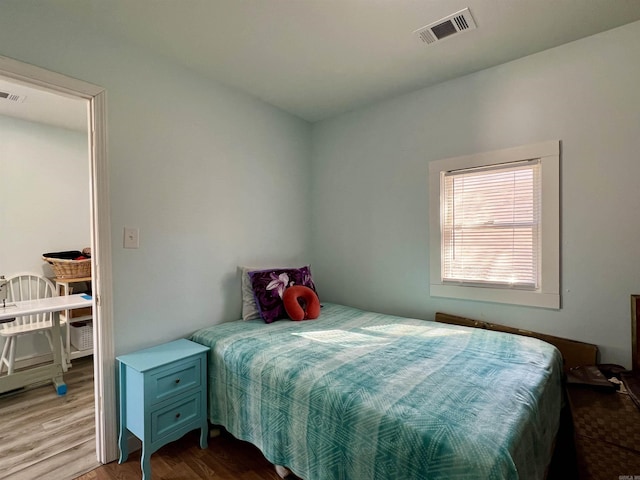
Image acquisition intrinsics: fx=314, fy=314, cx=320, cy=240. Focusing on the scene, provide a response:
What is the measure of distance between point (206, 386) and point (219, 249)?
3.27 feet

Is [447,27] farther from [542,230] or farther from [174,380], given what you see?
[174,380]

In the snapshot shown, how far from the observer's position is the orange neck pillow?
2.49 meters

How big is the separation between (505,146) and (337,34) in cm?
139

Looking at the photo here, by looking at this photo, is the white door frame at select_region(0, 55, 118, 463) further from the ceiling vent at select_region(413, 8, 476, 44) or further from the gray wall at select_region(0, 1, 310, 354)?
the ceiling vent at select_region(413, 8, 476, 44)

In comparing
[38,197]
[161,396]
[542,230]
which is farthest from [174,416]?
[38,197]

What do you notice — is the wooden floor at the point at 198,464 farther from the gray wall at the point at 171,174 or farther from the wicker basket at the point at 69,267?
the wicker basket at the point at 69,267

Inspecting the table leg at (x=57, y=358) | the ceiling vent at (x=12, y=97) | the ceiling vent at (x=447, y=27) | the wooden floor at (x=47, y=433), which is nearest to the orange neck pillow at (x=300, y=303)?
the wooden floor at (x=47, y=433)

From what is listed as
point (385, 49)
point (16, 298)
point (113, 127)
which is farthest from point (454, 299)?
point (16, 298)

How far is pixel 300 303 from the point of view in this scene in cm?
265

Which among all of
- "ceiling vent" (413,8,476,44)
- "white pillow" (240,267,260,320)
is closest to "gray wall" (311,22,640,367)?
"ceiling vent" (413,8,476,44)

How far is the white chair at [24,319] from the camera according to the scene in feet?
9.12

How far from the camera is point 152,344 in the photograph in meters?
2.09

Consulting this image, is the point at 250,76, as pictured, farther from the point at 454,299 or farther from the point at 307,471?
the point at 307,471

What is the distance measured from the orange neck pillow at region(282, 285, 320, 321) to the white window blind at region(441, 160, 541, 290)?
1073 millimetres
